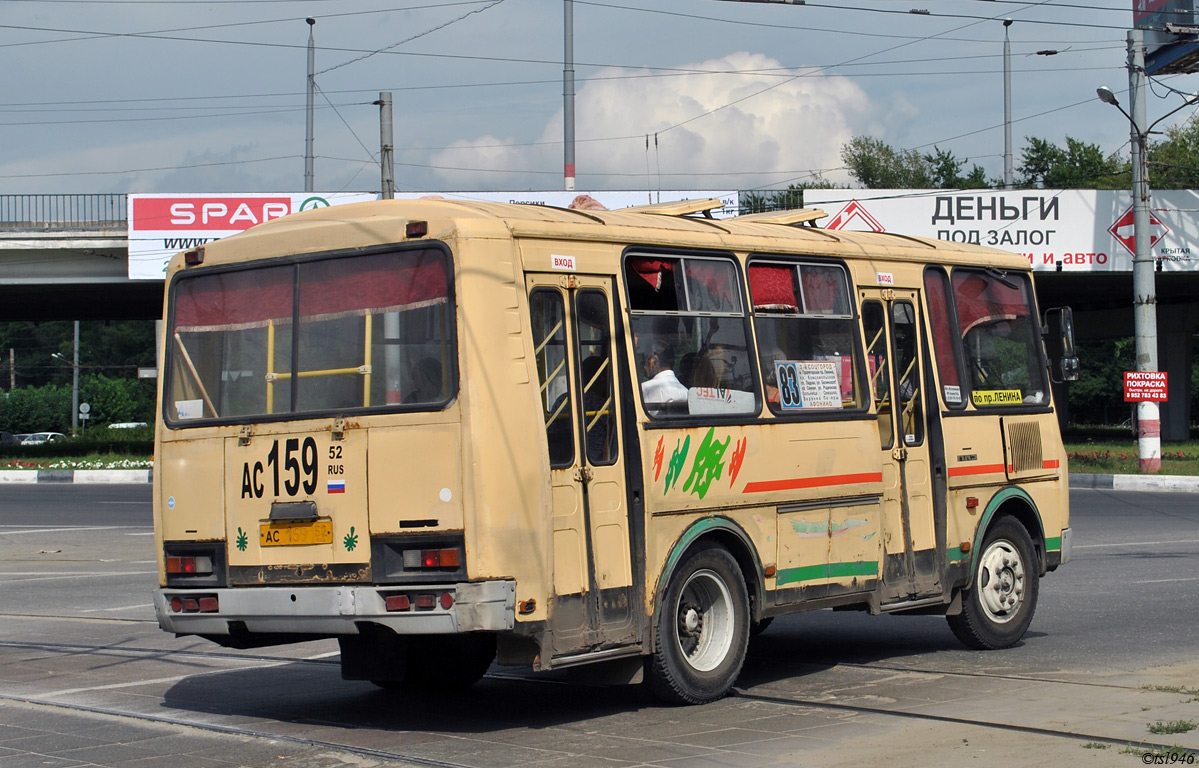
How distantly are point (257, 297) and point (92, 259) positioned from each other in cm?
3389

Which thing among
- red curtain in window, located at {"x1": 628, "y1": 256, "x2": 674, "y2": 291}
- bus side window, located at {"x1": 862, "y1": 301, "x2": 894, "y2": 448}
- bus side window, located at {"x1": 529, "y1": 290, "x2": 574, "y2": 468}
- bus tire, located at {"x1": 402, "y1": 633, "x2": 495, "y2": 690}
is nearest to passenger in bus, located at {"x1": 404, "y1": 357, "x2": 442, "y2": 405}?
bus side window, located at {"x1": 529, "y1": 290, "x2": 574, "y2": 468}

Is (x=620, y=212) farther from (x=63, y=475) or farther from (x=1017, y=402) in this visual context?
(x=63, y=475)

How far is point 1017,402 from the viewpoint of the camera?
11.3 meters

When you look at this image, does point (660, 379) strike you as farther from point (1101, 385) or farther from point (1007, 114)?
point (1101, 385)

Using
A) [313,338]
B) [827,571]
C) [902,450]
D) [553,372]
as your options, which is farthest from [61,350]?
[553,372]

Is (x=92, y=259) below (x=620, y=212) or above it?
above

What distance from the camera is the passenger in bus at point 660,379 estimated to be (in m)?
8.27

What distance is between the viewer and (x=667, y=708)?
8.35m

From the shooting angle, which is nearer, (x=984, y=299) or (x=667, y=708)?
(x=667, y=708)

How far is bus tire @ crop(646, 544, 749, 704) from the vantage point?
815cm

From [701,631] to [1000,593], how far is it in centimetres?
333

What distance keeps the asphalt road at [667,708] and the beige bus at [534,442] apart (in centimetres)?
43

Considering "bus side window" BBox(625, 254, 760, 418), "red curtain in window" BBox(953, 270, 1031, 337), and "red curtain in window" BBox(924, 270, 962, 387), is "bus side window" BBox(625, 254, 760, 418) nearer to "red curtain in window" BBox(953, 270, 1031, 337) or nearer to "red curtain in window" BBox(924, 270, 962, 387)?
"red curtain in window" BBox(924, 270, 962, 387)

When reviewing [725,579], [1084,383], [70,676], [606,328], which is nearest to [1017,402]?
[725,579]
